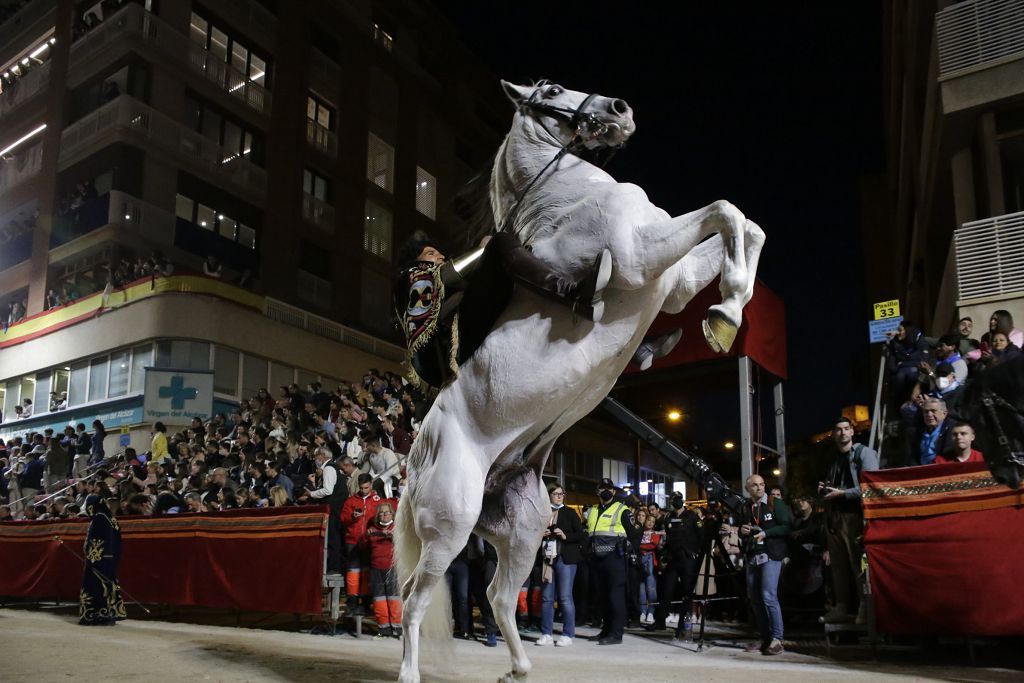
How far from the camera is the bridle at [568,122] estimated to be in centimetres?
443

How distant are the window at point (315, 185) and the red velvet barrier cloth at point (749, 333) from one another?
2224 cm

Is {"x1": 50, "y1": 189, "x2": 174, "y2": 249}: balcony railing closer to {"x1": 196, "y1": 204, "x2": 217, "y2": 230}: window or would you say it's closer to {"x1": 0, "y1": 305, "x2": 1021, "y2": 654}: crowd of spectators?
{"x1": 196, "y1": 204, "x2": 217, "y2": 230}: window

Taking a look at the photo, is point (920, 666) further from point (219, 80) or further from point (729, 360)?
point (219, 80)

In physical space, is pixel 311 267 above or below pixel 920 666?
above

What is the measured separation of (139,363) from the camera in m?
25.8

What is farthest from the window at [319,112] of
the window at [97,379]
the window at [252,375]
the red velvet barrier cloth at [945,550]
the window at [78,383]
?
the red velvet barrier cloth at [945,550]

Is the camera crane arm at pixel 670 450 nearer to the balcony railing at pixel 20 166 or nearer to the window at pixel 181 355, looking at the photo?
the window at pixel 181 355

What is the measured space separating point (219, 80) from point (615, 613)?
87.2 ft

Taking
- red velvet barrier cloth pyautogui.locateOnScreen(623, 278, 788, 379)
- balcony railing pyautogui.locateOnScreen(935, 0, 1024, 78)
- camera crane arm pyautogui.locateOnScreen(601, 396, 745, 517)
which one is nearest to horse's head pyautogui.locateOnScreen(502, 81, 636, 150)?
camera crane arm pyautogui.locateOnScreen(601, 396, 745, 517)

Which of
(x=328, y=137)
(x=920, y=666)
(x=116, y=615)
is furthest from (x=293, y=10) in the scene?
(x=920, y=666)

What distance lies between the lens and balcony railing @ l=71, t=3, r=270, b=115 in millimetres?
27734

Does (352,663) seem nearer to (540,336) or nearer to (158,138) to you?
(540,336)

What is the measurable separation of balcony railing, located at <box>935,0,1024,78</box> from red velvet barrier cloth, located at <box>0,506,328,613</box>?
43.8 feet

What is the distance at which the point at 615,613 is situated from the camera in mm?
9562
